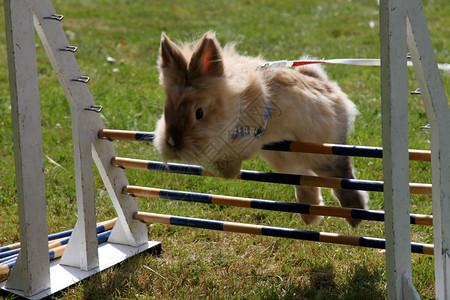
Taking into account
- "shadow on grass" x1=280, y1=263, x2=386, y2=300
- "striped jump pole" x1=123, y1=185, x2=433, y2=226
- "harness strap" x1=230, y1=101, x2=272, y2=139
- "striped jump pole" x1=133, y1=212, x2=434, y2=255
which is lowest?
"shadow on grass" x1=280, y1=263, x2=386, y2=300

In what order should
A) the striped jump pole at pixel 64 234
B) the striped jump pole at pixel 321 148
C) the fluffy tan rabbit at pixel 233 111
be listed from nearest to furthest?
the striped jump pole at pixel 321 148, the fluffy tan rabbit at pixel 233 111, the striped jump pole at pixel 64 234

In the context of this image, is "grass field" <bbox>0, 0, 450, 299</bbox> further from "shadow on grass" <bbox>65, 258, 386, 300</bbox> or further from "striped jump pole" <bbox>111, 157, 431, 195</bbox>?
"striped jump pole" <bbox>111, 157, 431, 195</bbox>

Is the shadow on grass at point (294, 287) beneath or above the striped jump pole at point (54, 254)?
beneath

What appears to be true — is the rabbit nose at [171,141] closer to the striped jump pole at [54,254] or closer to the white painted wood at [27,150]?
the white painted wood at [27,150]

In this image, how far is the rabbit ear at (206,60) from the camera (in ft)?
8.25

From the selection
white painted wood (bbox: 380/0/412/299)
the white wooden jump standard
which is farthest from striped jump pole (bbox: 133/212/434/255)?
white painted wood (bbox: 380/0/412/299)

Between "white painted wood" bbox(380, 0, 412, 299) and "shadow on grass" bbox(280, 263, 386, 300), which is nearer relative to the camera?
"white painted wood" bbox(380, 0, 412, 299)

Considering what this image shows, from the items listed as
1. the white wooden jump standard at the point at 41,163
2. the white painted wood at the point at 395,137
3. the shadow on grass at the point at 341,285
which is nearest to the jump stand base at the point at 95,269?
the white wooden jump standard at the point at 41,163

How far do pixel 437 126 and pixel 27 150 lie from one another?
181 centimetres

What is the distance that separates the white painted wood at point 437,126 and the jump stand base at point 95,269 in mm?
1755

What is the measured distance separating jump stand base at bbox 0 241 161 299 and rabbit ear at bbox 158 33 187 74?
1173 millimetres

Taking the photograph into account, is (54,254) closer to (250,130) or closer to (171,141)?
(171,141)

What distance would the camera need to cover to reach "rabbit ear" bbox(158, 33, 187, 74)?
8.40 feet

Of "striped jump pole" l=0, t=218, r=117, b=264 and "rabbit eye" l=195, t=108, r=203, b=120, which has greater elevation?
"rabbit eye" l=195, t=108, r=203, b=120
